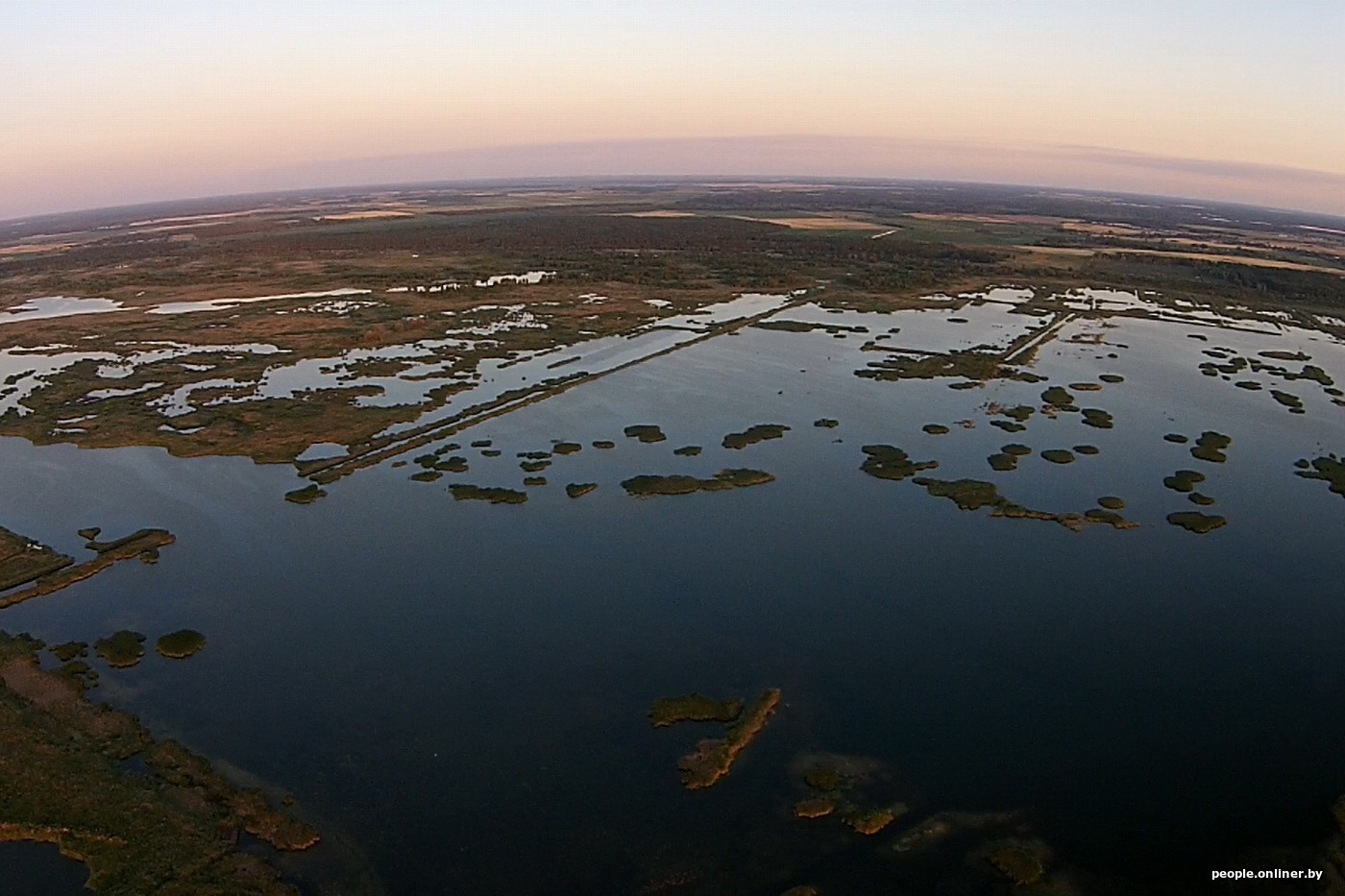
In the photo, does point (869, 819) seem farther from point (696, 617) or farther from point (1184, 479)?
point (1184, 479)

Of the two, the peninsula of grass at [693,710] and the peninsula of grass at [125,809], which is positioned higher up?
the peninsula of grass at [693,710]

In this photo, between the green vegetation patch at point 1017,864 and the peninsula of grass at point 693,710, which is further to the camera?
the peninsula of grass at point 693,710

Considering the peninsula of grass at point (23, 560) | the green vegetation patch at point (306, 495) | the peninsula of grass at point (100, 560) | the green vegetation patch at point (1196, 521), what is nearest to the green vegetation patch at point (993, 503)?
the green vegetation patch at point (1196, 521)

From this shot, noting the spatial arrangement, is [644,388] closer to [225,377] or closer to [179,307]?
[225,377]

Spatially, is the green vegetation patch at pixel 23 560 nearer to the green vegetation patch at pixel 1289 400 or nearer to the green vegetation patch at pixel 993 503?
the green vegetation patch at pixel 993 503

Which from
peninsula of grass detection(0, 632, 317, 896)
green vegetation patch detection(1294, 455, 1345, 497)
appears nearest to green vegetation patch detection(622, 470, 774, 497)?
peninsula of grass detection(0, 632, 317, 896)

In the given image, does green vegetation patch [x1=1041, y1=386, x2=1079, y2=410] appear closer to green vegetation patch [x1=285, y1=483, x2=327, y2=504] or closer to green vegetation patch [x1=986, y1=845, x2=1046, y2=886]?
green vegetation patch [x1=986, y1=845, x2=1046, y2=886]
